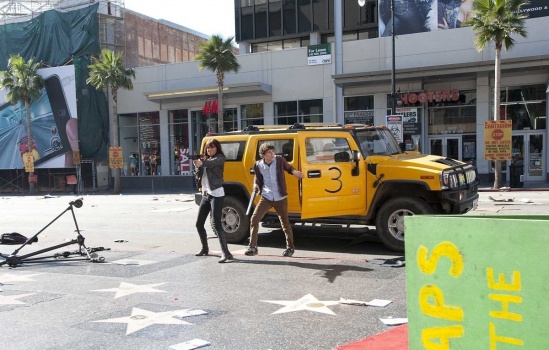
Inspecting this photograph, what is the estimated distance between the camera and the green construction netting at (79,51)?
126 ft

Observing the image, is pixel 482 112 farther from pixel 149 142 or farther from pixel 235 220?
pixel 149 142

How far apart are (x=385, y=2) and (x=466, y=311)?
29.2m

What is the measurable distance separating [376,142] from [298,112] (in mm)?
22133

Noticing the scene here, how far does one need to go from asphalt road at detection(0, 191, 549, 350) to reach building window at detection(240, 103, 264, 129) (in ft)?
73.0

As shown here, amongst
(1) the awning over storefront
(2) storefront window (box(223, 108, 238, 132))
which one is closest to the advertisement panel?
(1) the awning over storefront

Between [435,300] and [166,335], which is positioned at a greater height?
[435,300]

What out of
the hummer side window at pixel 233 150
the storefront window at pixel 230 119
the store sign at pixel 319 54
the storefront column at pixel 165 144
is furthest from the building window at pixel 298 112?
the hummer side window at pixel 233 150

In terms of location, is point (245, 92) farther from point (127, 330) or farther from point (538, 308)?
point (538, 308)

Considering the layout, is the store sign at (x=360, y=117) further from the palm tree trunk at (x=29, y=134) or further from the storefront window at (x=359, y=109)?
the palm tree trunk at (x=29, y=134)

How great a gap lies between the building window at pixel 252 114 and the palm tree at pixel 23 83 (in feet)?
54.7

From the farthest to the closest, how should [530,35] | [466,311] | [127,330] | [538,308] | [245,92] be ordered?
1. [245,92]
2. [530,35]
3. [127,330]
4. [466,311]
5. [538,308]

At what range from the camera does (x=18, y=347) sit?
14.9 feet

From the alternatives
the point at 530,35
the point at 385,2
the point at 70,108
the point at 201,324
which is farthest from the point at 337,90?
the point at 201,324

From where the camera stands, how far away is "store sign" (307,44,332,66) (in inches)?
1160
